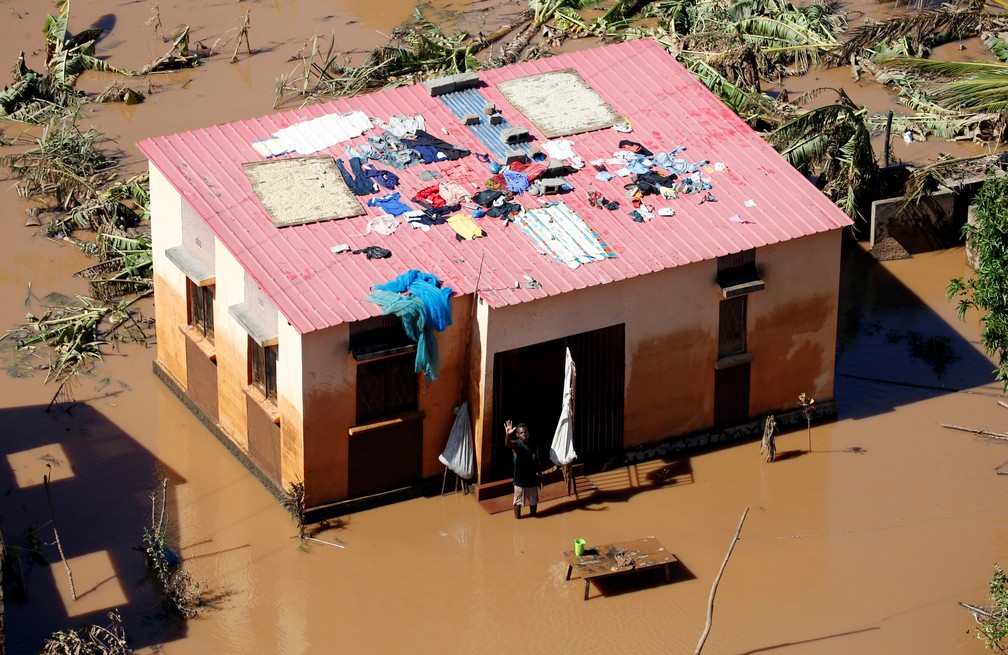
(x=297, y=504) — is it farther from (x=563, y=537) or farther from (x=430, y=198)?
(x=430, y=198)

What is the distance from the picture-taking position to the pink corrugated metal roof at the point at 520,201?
16.7 m

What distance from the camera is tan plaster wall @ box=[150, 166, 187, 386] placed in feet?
61.0

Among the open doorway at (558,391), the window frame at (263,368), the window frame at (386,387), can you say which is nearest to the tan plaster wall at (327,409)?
the window frame at (386,387)

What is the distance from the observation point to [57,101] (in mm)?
26391

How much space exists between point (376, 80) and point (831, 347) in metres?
10.5

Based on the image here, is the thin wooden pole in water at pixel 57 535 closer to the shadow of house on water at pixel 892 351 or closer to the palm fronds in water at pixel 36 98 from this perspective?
the shadow of house on water at pixel 892 351

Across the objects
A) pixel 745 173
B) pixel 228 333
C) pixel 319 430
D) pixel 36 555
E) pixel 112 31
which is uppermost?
pixel 112 31

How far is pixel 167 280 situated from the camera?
62.7 ft

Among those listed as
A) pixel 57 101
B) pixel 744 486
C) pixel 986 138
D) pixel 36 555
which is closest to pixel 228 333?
pixel 36 555

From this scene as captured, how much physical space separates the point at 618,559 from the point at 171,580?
14.6 ft

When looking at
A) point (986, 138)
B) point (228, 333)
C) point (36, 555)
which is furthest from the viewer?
point (986, 138)

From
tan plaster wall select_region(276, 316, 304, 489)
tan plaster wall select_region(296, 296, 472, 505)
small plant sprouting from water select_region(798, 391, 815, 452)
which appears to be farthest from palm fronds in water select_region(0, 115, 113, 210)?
small plant sprouting from water select_region(798, 391, 815, 452)

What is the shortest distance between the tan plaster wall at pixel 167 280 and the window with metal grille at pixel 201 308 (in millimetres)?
104

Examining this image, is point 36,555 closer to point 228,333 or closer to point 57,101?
point 228,333
